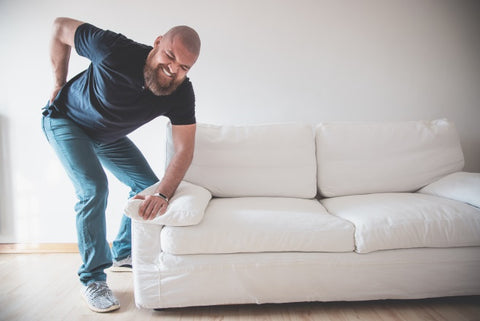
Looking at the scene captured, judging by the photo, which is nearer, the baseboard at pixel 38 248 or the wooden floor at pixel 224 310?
the wooden floor at pixel 224 310

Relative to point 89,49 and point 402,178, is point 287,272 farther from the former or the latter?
point 89,49

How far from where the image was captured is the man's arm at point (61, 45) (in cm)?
148

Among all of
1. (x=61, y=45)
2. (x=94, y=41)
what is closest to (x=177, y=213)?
(x=94, y=41)

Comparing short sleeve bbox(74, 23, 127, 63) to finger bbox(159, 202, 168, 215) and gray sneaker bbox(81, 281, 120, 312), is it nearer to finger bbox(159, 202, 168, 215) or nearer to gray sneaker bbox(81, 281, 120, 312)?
finger bbox(159, 202, 168, 215)

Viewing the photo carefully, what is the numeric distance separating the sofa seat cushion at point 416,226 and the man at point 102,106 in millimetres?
903

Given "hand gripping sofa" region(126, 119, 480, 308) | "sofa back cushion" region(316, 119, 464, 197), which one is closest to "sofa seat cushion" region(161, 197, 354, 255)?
"hand gripping sofa" region(126, 119, 480, 308)

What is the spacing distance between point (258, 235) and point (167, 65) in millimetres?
836

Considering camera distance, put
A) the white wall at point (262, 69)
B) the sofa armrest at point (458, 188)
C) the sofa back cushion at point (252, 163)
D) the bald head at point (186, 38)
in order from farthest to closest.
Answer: the white wall at point (262, 69), the sofa back cushion at point (252, 163), the sofa armrest at point (458, 188), the bald head at point (186, 38)

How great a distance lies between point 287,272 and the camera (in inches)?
54.9

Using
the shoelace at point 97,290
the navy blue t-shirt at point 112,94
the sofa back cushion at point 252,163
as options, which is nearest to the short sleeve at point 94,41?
the navy blue t-shirt at point 112,94

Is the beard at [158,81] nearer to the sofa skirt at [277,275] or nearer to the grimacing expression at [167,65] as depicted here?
the grimacing expression at [167,65]

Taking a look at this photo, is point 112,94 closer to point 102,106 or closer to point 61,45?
point 102,106

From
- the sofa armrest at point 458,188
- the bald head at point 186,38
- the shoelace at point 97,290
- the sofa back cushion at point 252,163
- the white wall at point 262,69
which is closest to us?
the bald head at point 186,38

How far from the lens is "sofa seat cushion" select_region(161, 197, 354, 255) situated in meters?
1.36
